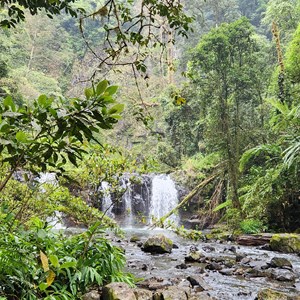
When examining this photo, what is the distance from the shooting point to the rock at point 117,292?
3555 mm

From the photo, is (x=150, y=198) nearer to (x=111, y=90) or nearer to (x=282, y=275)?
(x=282, y=275)

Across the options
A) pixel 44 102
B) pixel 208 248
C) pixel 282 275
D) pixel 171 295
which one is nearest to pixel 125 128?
pixel 208 248

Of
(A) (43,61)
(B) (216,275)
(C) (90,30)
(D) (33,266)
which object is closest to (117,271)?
(D) (33,266)

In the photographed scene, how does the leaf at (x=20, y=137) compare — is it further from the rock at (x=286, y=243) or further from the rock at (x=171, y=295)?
the rock at (x=286, y=243)

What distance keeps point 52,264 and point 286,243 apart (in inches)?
298

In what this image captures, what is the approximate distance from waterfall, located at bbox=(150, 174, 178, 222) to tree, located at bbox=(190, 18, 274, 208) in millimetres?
5478

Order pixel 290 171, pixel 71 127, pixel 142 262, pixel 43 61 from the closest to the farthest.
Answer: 1. pixel 71 127
2. pixel 142 262
3. pixel 290 171
4. pixel 43 61

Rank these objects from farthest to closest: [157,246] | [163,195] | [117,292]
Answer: [163,195] → [157,246] → [117,292]

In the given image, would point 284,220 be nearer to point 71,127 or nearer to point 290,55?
point 290,55

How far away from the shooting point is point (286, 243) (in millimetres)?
8898

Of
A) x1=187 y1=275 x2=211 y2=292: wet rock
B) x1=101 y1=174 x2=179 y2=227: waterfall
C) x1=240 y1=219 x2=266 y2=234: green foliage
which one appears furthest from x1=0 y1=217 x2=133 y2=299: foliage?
x1=101 y1=174 x2=179 y2=227: waterfall

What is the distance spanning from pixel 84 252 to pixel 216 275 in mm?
3358

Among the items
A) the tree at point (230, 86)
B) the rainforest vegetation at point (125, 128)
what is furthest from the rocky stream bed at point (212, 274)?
the tree at point (230, 86)

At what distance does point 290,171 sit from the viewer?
35.0 feet
